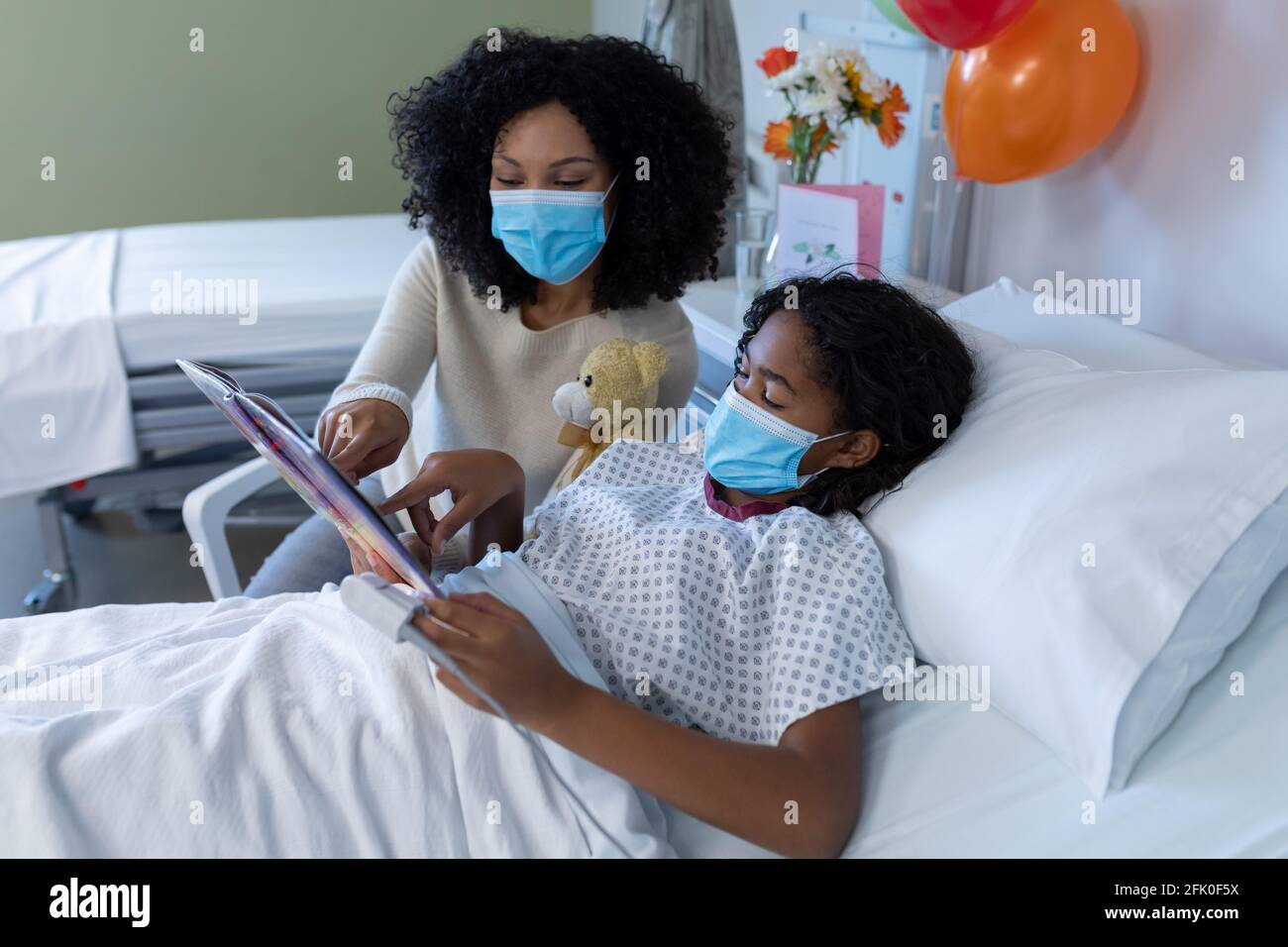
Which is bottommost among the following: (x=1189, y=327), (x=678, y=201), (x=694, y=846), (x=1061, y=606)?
(x=694, y=846)

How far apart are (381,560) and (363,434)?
37 cm

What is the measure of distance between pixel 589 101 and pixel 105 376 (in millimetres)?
1475

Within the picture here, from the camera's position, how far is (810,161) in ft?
7.96

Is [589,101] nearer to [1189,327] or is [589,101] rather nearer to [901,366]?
[901,366]

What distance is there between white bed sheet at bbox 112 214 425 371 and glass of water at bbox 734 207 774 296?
2.54 feet

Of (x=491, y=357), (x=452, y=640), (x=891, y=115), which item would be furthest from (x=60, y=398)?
(x=452, y=640)

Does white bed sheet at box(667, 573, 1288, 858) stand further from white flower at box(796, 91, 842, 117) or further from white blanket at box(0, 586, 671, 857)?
white flower at box(796, 91, 842, 117)

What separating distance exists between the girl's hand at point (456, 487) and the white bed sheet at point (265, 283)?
1.41m

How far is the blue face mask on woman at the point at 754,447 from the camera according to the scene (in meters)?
1.25

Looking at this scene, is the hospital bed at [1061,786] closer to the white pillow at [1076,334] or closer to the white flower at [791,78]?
the white pillow at [1076,334]

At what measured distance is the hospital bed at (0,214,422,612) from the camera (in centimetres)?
250

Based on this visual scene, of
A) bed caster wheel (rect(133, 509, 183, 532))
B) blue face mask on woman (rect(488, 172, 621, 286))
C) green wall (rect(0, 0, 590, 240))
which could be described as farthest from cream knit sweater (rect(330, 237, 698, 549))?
green wall (rect(0, 0, 590, 240))
